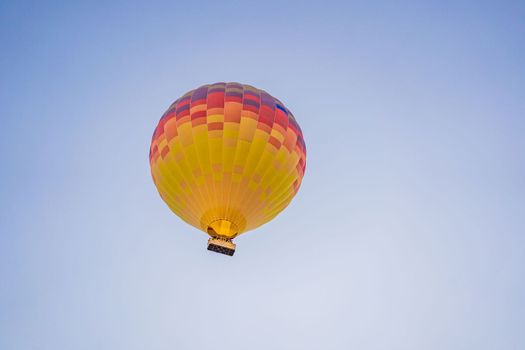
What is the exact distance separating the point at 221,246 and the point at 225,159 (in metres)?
2.35

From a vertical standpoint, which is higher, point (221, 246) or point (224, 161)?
point (224, 161)

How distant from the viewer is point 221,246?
11.6 meters

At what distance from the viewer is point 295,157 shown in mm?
12938

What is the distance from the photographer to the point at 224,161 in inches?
470

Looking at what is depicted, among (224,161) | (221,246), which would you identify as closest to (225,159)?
(224,161)

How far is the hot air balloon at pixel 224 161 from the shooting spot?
11.9 metres

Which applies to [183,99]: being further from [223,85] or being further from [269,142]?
[269,142]

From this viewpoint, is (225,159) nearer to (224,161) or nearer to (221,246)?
(224,161)

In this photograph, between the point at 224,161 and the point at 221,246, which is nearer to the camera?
the point at 221,246

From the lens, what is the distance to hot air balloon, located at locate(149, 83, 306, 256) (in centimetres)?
1195

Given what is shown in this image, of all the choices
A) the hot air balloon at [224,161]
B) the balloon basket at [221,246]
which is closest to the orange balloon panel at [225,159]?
the hot air balloon at [224,161]

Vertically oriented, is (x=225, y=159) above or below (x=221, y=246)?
above

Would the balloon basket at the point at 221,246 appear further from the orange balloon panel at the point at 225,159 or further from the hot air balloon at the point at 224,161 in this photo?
the orange balloon panel at the point at 225,159

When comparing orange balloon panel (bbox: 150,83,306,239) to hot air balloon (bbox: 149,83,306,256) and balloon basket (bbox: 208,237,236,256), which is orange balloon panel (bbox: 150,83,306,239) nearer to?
hot air balloon (bbox: 149,83,306,256)
